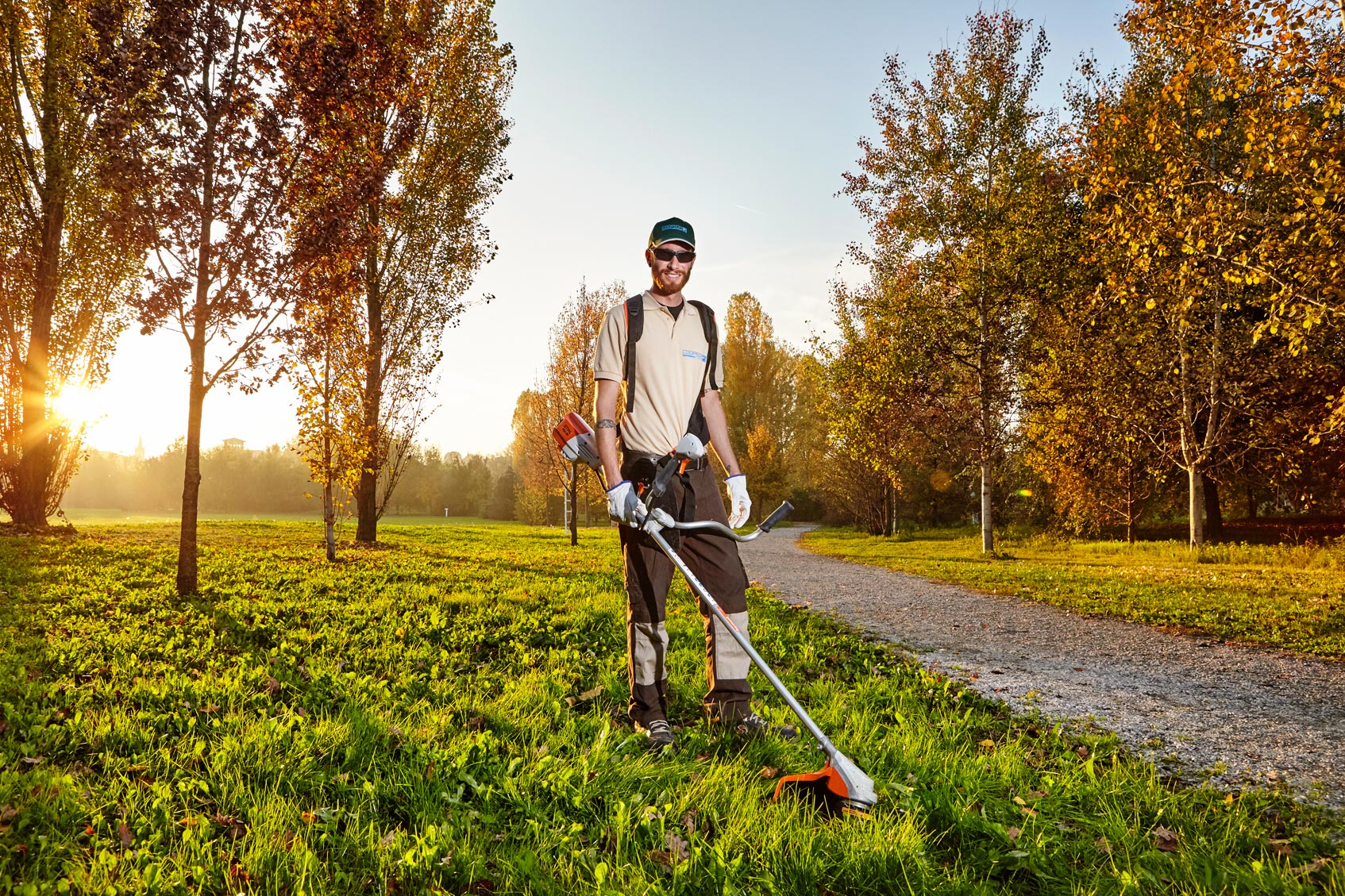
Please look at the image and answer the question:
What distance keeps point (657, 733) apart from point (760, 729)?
62 cm

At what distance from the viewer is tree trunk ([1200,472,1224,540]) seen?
75.2ft

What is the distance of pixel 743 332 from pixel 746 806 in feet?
134

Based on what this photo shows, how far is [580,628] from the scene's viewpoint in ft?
22.0

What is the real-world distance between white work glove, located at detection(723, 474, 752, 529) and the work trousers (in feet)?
0.59

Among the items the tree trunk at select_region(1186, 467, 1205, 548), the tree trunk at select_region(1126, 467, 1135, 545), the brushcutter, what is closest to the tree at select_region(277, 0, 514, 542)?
the brushcutter

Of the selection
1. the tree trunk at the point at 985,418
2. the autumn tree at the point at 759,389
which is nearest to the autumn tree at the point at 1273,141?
the tree trunk at the point at 985,418

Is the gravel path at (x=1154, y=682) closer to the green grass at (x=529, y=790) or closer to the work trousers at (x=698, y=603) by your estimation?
the green grass at (x=529, y=790)

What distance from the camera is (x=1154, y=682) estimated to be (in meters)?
5.46

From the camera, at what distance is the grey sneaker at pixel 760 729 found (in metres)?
3.83

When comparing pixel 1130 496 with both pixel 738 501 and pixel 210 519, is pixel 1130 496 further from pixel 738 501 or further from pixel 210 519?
pixel 210 519

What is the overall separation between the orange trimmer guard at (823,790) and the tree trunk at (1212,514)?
84.4 feet

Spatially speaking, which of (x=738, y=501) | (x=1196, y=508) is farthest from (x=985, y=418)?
(x=738, y=501)

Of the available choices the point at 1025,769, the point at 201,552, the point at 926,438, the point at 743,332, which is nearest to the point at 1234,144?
the point at 926,438

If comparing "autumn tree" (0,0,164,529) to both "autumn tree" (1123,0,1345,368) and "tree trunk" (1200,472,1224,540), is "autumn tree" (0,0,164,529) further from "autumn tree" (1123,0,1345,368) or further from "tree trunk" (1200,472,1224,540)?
"tree trunk" (1200,472,1224,540)
